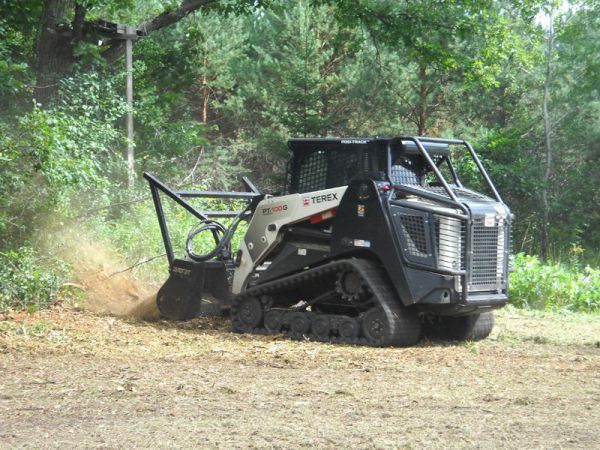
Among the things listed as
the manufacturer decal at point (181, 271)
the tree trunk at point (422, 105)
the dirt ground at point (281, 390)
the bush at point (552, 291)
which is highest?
the tree trunk at point (422, 105)

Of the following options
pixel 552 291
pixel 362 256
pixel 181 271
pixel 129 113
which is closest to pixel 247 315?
pixel 181 271

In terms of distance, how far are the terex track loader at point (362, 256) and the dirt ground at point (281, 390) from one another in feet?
1.05

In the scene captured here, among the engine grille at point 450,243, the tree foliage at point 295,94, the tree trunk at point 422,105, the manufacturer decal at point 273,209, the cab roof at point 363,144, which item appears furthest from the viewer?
the tree trunk at point 422,105

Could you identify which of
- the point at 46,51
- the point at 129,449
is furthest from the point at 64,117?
the point at 129,449

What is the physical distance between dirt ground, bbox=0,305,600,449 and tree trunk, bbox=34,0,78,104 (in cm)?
610

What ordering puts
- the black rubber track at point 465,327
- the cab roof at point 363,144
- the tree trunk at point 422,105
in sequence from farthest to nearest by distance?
1. the tree trunk at point 422,105
2. the black rubber track at point 465,327
3. the cab roof at point 363,144

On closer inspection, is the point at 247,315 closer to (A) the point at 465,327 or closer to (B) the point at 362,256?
(B) the point at 362,256

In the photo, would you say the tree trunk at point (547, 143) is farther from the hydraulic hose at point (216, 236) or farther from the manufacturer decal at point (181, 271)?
the manufacturer decal at point (181, 271)

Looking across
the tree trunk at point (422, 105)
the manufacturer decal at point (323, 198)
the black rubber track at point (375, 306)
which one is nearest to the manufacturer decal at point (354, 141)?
the manufacturer decal at point (323, 198)

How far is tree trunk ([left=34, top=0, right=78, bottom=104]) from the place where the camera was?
1571cm

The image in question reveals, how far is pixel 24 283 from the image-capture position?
39.2 ft

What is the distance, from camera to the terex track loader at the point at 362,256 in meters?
9.29

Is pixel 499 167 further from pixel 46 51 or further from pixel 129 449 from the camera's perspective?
pixel 129 449

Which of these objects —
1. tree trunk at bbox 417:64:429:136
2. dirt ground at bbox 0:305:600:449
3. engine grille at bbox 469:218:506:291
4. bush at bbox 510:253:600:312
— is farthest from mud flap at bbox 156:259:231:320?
tree trunk at bbox 417:64:429:136
